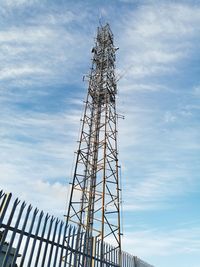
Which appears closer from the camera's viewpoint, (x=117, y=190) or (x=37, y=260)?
(x=37, y=260)

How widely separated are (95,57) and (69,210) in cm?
1249

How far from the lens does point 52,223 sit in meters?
5.60

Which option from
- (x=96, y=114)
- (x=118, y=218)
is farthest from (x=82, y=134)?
(x=118, y=218)

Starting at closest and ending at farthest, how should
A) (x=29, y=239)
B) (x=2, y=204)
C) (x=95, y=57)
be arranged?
(x=2, y=204) → (x=29, y=239) → (x=95, y=57)

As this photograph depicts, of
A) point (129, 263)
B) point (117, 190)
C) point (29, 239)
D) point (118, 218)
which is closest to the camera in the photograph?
point (29, 239)

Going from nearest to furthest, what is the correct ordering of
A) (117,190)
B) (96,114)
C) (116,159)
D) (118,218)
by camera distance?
(118,218), (117,190), (116,159), (96,114)

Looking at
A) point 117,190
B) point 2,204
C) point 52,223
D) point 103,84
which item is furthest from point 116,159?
point 2,204

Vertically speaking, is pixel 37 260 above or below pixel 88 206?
below

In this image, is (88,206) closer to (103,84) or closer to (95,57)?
(103,84)

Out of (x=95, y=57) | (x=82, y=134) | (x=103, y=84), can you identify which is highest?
(x=95, y=57)

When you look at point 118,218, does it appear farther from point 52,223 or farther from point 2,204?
point 2,204

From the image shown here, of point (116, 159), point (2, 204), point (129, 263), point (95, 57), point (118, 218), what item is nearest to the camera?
point (2, 204)

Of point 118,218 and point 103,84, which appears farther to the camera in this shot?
point 103,84

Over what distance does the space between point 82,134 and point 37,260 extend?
1192 cm
